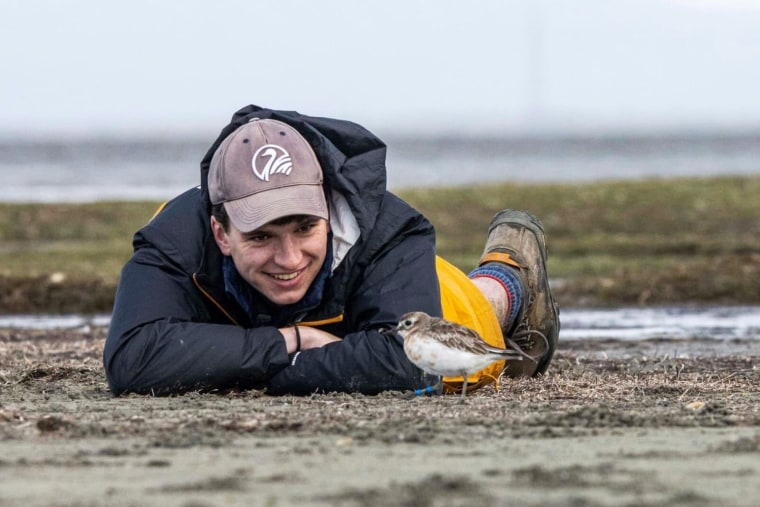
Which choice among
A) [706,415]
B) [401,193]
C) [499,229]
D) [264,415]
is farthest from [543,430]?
[401,193]

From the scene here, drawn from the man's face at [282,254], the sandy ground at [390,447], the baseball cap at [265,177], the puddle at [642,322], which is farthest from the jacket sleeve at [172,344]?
the puddle at [642,322]

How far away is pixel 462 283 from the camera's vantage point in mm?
7141

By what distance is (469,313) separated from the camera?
6910mm

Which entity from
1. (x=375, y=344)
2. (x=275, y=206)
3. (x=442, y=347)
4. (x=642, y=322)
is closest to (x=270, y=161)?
(x=275, y=206)

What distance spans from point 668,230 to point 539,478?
18.8 metres

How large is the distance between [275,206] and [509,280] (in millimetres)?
2413

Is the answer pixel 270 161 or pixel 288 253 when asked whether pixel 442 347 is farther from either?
pixel 270 161

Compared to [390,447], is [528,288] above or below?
above

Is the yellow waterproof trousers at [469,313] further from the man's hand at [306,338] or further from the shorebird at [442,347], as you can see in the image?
the man's hand at [306,338]

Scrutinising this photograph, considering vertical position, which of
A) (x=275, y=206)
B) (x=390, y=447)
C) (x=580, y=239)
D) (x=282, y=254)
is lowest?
(x=390, y=447)

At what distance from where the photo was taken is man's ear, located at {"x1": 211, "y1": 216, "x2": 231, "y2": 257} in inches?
241

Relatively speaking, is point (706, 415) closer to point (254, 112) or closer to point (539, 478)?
point (539, 478)

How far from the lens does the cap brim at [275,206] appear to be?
5.75 m

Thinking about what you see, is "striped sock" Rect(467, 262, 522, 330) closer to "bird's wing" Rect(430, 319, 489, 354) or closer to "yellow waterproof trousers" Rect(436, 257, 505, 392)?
"yellow waterproof trousers" Rect(436, 257, 505, 392)
